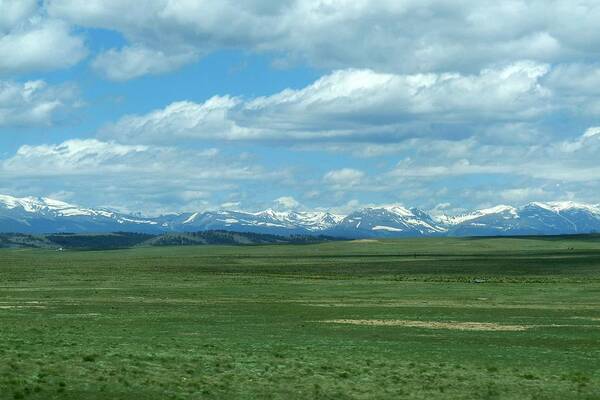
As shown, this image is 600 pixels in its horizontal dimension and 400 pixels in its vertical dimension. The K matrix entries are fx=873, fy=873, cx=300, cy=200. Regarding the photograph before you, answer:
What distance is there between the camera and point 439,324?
60125 millimetres

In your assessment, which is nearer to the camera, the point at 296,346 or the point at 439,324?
the point at 296,346

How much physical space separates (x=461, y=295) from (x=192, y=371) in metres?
62.8

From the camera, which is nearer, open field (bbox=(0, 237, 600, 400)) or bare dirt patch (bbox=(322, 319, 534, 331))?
open field (bbox=(0, 237, 600, 400))

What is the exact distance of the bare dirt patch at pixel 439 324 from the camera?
5750 centimetres

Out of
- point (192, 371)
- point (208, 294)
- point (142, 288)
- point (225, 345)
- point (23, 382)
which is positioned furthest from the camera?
point (142, 288)

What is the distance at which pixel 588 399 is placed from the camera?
32.4 m

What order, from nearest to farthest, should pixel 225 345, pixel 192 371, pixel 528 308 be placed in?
pixel 192 371, pixel 225 345, pixel 528 308

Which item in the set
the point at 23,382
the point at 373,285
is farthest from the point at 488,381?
the point at 373,285

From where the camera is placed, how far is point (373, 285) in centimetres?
11588

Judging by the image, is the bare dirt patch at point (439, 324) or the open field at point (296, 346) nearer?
the open field at point (296, 346)

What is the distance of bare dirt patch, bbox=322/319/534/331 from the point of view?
5750 centimetres

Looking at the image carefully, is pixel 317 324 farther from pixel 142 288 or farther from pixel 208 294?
pixel 142 288

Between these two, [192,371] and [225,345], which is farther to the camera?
[225,345]

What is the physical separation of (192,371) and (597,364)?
1887 centimetres
